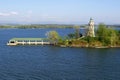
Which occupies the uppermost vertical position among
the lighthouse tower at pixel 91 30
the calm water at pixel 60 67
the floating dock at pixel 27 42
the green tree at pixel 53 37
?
the lighthouse tower at pixel 91 30

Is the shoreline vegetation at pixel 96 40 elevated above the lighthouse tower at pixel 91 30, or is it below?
below

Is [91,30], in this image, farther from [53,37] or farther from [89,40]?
[53,37]

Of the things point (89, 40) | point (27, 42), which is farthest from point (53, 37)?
point (89, 40)

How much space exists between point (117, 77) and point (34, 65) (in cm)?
1266

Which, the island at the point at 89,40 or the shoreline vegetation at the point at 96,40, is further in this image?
the island at the point at 89,40

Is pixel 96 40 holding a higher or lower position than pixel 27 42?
higher

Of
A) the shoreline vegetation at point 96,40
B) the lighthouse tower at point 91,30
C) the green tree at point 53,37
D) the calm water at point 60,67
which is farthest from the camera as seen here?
the lighthouse tower at point 91,30

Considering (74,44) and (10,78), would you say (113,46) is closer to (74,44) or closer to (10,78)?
(74,44)

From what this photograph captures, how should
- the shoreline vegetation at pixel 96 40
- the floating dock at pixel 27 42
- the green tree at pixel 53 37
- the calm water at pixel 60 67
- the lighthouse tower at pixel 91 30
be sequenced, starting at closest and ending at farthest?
the calm water at pixel 60 67, the shoreline vegetation at pixel 96 40, the green tree at pixel 53 37, the floating dock at pixel 27 42, the lighthouse tower at pixel 91 30

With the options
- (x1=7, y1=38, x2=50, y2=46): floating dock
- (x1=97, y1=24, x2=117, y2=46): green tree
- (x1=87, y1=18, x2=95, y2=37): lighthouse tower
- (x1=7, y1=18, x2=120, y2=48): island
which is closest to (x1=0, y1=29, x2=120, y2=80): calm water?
(x1=7, y1=18, x2=120, y2=48): island

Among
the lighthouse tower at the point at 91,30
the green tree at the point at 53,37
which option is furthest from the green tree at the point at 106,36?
the green tree at the point at 53,37

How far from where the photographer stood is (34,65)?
40062 millimetres

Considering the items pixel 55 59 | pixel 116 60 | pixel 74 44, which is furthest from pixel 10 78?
pixel 74 44

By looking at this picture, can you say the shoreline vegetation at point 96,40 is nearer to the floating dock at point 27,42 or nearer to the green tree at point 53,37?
the green tree at point 53,37
